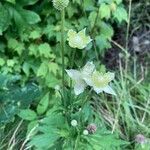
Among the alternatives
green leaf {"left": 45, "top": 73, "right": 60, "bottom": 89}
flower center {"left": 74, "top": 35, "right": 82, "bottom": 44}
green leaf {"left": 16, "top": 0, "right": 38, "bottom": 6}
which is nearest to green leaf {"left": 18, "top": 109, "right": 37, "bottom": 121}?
green leaf {"left": 45, "top": 73, "right": 60, "bottom": 89}

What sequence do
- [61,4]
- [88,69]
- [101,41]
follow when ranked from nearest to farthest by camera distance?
[61,4], [88,69], [101,41]

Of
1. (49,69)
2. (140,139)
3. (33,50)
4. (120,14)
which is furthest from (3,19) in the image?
(140,139)

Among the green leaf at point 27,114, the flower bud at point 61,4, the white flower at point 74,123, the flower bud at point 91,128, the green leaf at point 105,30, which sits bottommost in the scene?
the green leaf at point 27,114

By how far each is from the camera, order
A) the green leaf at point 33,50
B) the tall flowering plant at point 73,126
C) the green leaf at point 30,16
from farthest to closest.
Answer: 1. the green leaf at point 33,50
2. the green leaf at point 30,16
3. the tall flowering plant at point 73,126

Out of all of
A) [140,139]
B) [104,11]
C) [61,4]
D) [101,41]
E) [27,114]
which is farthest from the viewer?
[101,41]

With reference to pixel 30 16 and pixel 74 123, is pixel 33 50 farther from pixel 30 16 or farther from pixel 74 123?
pixel 74 123

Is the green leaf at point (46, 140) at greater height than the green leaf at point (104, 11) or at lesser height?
lesser

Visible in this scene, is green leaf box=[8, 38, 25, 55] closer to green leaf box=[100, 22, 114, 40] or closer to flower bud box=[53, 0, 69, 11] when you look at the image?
green leaf box=[100, 22, 114, 40]

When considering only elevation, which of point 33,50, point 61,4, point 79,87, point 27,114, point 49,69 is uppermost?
point 61,4

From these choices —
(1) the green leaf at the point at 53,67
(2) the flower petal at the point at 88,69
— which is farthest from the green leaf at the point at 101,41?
(2) the flower petal at the point at 88,69

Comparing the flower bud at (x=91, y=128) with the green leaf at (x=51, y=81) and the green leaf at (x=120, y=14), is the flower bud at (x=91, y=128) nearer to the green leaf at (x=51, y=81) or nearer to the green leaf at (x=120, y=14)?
the green leaf at (x=51, y=81)

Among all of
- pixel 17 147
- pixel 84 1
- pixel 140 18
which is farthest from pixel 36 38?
pixel 140 18
